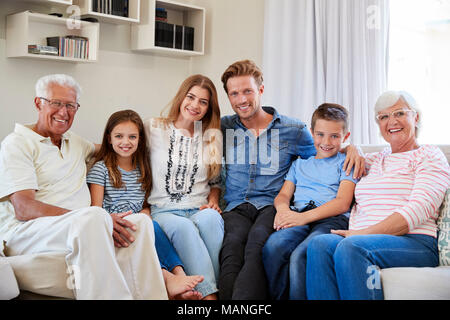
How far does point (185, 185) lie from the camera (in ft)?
7.23

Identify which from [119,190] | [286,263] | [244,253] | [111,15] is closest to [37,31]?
[111,15]

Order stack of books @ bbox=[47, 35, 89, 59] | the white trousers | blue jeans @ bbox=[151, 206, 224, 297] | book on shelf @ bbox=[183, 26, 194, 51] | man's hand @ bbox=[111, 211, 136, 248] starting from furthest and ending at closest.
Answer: book on shelf @ bbox=[183, 26, 194, 51], stack of books @ bbox=[47, 35, 89, 59], blue jeans @ bbox=[151, 206, 224, 297], man's hand @ bbox=[111, 211, 136, 248], the white trousers

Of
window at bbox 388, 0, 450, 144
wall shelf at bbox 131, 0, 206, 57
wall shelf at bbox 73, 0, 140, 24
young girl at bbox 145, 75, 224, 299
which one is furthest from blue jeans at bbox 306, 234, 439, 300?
wall shelf at bbox 131, 0, 206, 57

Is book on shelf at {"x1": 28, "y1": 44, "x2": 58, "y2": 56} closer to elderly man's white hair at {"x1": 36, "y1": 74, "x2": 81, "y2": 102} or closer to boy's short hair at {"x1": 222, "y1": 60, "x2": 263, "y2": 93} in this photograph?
elderly man's white hair at {"x1": 36, "y1": 74, "x2": 81, "y2": 102}

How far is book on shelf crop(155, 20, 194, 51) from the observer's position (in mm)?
3613

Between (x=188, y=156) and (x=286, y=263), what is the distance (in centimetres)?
66

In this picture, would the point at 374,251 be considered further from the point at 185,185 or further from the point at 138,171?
the point at 138,171

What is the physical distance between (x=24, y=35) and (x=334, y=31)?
1.86m

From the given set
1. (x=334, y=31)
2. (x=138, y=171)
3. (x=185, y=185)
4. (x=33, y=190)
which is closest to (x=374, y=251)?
(x=185, y=185)

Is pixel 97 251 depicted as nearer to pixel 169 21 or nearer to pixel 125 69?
pixel 125 69

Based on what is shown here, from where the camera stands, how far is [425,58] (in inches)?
125

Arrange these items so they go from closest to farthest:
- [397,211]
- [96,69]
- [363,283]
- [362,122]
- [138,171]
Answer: [363,283], [397,211], [138,171], [362,122], [96,69]

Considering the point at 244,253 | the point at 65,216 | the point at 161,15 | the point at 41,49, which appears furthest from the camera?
the point at 161,15

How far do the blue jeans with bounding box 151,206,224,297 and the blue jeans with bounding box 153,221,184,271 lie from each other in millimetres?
22
